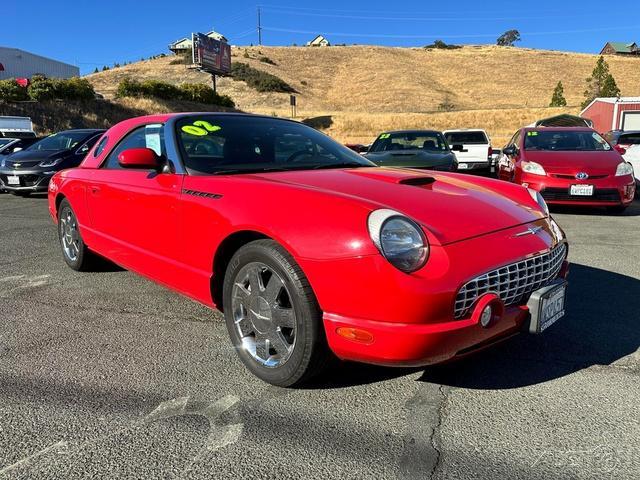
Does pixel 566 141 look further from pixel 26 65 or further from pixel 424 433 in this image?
pixel 26 65

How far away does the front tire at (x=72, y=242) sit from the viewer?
4660 mm

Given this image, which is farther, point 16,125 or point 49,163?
point 16,125

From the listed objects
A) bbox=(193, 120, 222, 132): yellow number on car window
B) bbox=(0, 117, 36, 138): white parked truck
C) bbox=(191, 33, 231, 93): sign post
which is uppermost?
bbox=(191, 33, 231, 93): sign post

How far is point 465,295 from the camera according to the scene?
2.21 meters

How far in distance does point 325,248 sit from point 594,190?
6844 mm

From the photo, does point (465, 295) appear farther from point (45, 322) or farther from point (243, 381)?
point (45, 322)

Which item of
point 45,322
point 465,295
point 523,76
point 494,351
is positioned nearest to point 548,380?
point 494,351

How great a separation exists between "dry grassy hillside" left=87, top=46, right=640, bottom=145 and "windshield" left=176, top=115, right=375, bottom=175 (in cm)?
3623

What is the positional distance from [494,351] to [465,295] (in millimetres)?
1020

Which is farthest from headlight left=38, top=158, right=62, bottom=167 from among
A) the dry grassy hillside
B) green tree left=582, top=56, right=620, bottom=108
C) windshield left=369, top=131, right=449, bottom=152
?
green tree left=582, top=56, right=620, bottom=108

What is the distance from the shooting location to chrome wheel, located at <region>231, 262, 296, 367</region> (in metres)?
2.53

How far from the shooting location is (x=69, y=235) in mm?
4875

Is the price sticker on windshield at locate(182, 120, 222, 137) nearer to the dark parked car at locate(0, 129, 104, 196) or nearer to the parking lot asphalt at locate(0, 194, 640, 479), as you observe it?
the parking lot asphalt at locate(0, 194, 640, 479)

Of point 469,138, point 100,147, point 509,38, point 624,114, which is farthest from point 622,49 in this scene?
point 100,147
